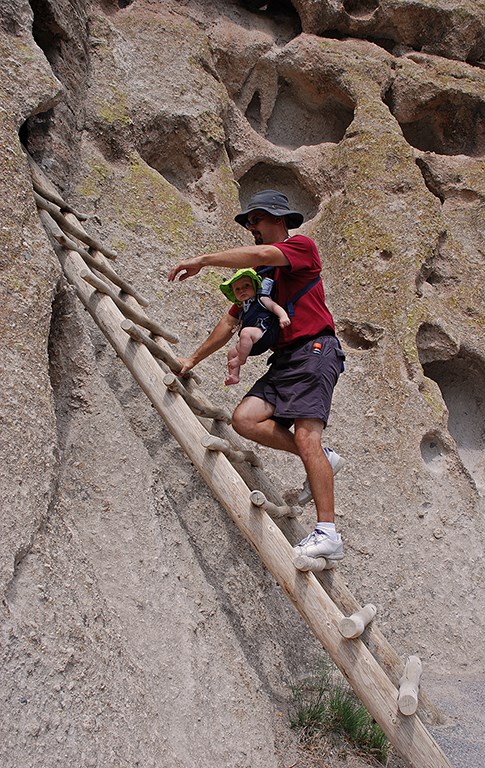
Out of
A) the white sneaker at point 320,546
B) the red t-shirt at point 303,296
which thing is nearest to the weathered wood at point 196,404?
the red t-shirt at point 303,296

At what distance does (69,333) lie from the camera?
3.73 meters

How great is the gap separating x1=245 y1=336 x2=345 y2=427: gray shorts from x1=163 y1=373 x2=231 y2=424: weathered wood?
37 cm

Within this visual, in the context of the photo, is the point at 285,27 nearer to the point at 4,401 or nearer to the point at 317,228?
the point at 317,228

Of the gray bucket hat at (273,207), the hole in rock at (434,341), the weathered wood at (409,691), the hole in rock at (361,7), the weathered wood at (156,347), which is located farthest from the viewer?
the hole in rock at (361,7)

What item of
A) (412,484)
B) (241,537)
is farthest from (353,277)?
(241,537)

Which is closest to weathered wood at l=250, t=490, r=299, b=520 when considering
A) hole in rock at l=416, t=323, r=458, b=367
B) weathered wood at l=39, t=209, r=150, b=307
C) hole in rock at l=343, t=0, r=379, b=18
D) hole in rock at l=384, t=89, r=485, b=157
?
weathered wood at l=39, t=209, r=150, b=307

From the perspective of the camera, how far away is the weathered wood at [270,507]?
3.08 m

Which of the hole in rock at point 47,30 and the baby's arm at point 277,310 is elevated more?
the hole in rock at point 47,30

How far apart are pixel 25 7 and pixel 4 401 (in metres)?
2.80

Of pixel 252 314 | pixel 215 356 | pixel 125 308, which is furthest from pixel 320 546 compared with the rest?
pixel 215 356

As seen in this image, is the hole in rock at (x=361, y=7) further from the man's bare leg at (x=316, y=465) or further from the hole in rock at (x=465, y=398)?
the man's bare leg at (x=316, y=465)

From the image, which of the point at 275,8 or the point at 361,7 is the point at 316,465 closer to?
the point at 275,8

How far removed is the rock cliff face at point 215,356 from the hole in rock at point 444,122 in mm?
24

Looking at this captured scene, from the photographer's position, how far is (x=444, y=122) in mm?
7996
